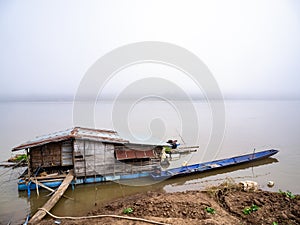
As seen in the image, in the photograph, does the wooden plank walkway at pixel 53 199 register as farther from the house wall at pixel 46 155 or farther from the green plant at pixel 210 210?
the green plant at pixel 210 210

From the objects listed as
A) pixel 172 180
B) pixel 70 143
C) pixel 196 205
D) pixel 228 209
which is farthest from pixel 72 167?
pixel 228 209

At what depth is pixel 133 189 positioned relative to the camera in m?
12.1

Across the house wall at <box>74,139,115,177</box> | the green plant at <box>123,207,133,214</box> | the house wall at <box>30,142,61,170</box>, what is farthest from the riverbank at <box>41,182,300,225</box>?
the house wall at <box>30,142,61,170</box>

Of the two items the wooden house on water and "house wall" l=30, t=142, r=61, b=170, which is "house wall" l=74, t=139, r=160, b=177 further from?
"house wall" l=30, t=142, r=61, b=170

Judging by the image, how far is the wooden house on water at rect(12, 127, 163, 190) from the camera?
36.9ft

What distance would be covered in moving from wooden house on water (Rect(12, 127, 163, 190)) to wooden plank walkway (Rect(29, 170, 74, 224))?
53 centimetres

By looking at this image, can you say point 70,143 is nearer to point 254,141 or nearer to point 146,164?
point 146,164

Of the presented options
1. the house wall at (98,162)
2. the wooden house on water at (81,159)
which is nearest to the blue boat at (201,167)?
the wooden house on water at (81,159)

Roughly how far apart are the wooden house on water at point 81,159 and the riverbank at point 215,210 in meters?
3.68

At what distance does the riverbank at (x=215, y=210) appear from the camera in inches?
272

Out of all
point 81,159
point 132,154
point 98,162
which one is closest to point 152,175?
point 132,154

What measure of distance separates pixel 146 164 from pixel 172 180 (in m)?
2.15

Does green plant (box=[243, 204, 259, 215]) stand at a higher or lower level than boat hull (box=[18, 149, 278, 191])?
lower

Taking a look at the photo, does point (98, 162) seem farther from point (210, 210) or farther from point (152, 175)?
point (210, 210)
